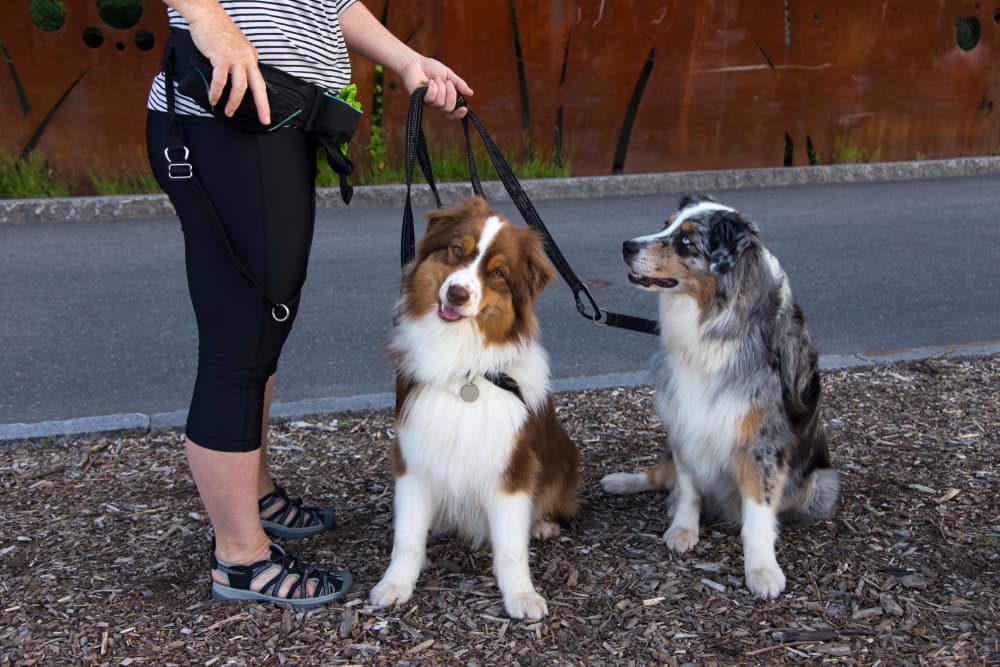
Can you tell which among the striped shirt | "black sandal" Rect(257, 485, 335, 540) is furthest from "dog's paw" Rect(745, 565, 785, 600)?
the striped shirt

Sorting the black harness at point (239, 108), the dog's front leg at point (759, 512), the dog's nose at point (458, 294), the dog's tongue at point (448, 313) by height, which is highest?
the black harness at point (239, 108)

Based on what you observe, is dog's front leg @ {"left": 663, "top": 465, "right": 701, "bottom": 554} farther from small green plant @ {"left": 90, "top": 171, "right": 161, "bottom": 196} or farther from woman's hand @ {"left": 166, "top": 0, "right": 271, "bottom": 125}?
small green plant @ {"left": 90, "top": 171, "right": 161, "bottom": 196}

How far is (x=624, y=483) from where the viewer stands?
3938 mm

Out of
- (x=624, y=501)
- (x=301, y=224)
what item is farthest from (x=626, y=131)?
(x=301, y=224)

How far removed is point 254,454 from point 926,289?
6.10 m

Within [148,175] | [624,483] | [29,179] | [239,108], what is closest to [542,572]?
[624,483]

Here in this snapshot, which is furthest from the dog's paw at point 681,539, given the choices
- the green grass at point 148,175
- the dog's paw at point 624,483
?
the green grass at point 148,175

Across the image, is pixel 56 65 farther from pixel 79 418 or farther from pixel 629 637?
pixel 629 637

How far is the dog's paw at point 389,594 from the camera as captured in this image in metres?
3.04

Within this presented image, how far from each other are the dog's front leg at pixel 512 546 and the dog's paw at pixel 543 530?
1.32 ft

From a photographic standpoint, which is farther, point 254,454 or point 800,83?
point 800,83

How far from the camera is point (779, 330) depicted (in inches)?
129

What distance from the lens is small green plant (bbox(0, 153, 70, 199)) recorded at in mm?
9711

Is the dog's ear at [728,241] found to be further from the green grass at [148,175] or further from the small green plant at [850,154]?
the small green plant at [850,154]
